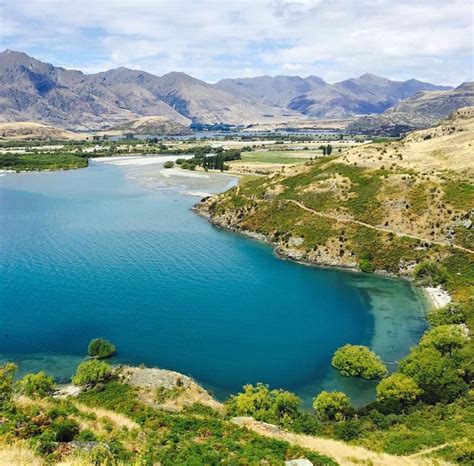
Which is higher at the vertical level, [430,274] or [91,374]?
[91,374]

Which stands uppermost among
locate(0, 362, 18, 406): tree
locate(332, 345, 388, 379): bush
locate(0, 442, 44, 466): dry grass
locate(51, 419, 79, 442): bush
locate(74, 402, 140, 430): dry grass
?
locate(0, 442, 44, 466): dry grass

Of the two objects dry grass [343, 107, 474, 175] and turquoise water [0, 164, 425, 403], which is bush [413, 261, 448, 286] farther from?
dry grass [343, 107, 474, 175]

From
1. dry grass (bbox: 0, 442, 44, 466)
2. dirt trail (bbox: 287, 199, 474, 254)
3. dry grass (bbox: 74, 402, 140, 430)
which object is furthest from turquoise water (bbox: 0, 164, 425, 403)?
dry grass (bbox: 0, 442, 44, 466)

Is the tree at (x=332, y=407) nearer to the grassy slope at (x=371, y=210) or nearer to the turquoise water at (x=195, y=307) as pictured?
the turquoise water at (x=195, y=307)

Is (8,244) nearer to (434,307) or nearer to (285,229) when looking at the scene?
(285,229)

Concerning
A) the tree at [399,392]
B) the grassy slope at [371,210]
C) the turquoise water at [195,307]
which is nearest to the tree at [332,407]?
the tree at [399,392]

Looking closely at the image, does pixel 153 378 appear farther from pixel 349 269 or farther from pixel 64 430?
pixel 349 269

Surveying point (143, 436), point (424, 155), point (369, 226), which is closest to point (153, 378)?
point (143, 436)
